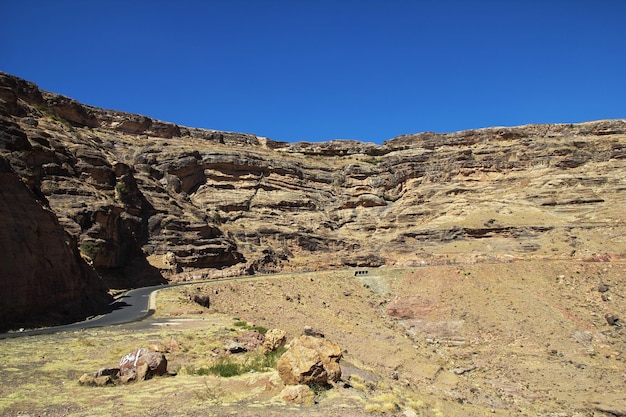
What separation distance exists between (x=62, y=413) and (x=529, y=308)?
27.5 m

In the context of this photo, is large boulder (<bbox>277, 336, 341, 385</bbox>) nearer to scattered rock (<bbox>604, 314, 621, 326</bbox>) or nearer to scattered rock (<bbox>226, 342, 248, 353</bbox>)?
scattered rock (<bbox>226, 342, 248, 353</bbox>)

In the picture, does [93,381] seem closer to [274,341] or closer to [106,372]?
[106,372]

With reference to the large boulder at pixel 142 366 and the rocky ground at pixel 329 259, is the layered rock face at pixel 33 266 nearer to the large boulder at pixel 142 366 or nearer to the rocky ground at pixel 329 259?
A: the rocky ground at pixel 329 259

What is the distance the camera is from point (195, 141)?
6962cm

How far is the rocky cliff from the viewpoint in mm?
38219

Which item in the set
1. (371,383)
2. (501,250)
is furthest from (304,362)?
(501,250)

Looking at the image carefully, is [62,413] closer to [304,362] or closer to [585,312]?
[304,362]

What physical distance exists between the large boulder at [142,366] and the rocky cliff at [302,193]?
54.0 feet

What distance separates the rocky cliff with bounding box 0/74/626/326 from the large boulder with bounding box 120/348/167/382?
16.5 m

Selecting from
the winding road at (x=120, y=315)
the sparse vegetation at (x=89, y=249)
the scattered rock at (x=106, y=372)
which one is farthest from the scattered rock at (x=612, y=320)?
the sparse vegetation at (x=89, y=249)

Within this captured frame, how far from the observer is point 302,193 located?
6234cm

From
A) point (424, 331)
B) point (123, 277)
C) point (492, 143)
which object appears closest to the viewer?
point (424, 331)

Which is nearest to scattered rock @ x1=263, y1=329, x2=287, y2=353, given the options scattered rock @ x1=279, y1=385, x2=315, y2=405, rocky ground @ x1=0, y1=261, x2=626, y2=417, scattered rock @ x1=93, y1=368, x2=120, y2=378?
rocky ground @ x1=0, y1=261, x2=626, y2=417

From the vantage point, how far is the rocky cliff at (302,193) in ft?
125
